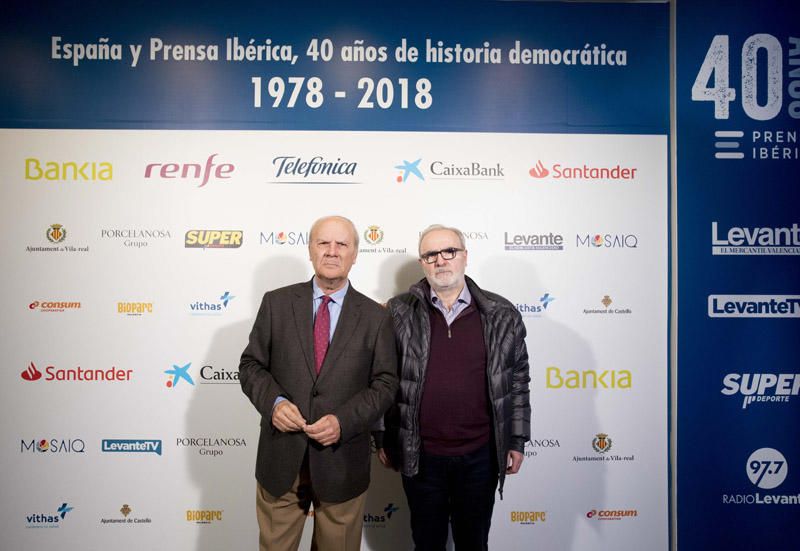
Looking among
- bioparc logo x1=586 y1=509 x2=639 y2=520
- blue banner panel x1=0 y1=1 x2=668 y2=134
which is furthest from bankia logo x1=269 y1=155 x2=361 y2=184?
bioparc logo x1=586 y1=509 x2=639 y2=520

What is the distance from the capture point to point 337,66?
2521mm

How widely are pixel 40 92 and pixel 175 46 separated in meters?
0.76

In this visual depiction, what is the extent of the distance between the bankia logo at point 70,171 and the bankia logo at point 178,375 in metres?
1.08

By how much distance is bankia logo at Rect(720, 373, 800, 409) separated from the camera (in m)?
2.54

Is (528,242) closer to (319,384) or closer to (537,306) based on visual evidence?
(537,306)

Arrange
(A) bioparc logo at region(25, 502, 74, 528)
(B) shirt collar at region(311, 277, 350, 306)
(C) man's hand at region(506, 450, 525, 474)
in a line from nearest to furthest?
(B) shirt collar at region(311, 277, 350, 306) → (C) man's hand at region(506, 450, 525, 474) → (A) bioparc logo at region(25, 502, 74, 528)

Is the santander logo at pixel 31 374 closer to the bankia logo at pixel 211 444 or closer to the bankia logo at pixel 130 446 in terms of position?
the bankia logo at pixel 130 446

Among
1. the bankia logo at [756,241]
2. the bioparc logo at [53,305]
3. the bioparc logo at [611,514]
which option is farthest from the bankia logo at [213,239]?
the bankia logo at [756,241]

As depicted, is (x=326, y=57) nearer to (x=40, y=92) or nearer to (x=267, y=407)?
(x=40, y=92)

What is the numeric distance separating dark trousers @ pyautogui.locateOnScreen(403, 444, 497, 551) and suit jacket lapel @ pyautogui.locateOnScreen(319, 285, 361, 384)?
0.55 metres

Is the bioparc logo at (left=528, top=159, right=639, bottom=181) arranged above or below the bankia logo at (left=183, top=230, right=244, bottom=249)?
above

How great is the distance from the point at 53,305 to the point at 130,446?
0.85 m

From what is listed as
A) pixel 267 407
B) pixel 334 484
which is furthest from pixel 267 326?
pixel 334 484

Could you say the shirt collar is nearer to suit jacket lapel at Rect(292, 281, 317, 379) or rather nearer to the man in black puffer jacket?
suit jacket lapel at Rect(292, 281, 317, 379)
